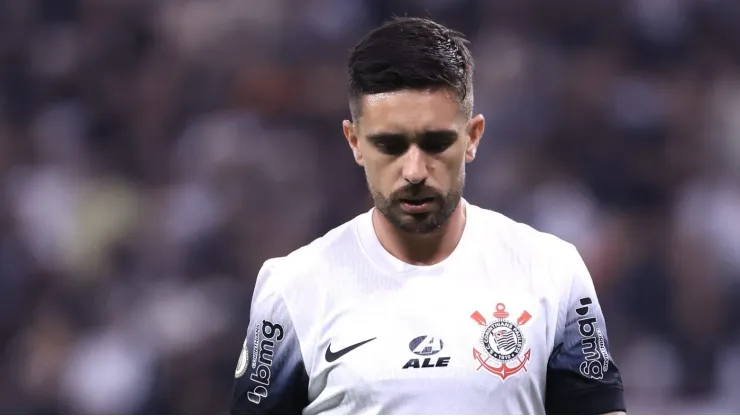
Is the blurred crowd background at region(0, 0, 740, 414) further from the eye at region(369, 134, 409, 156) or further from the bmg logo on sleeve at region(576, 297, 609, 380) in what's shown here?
the eye at region(369, 134, 409, 156)

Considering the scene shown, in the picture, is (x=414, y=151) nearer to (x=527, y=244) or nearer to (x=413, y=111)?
(x=413, y=111)

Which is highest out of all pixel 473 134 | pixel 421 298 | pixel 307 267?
pixel 473 134

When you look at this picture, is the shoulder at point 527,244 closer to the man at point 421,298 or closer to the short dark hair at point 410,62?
the man at point 421,298

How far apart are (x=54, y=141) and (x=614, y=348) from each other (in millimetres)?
3645

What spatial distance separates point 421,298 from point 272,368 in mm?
426

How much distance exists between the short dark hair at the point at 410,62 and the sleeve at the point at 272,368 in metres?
0.57

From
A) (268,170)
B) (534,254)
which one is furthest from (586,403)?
(268,170)

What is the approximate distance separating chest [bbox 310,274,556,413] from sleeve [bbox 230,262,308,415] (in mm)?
55

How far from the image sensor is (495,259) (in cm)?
284

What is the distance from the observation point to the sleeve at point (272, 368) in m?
2.77

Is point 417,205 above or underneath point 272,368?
above

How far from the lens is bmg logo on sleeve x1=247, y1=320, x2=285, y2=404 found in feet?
9.14

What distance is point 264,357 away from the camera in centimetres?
280

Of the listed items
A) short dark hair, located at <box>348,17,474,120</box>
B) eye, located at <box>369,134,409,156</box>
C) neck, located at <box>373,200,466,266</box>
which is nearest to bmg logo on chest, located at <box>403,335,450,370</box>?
neck, located at <box>373,200,466,266</box>
